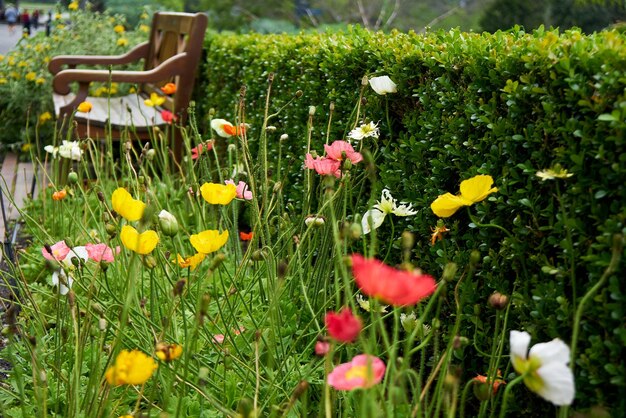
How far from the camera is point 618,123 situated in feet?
4.44

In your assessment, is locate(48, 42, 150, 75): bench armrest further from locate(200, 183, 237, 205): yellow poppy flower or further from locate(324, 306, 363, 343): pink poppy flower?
locate(324, 306, 363, 343): pink poppy flower

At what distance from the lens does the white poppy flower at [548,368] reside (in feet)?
3.76

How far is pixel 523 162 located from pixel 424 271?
0.54 m

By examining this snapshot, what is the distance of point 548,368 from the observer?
46.0 inches

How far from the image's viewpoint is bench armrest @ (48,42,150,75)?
522 cm

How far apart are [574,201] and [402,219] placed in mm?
804

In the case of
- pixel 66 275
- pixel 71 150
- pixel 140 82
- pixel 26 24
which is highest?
pixel 66 275

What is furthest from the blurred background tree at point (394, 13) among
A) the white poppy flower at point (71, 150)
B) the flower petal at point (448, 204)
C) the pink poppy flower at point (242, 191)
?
the flower petal at point (448, 204)

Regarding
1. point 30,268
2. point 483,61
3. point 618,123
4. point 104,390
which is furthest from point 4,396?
point 618,123

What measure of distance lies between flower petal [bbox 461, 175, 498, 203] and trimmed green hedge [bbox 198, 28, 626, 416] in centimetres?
10

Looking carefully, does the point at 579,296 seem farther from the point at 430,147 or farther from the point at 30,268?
the point at 30,268

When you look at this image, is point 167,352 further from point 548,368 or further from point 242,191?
point 242,191

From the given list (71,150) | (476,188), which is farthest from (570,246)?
(71,150)

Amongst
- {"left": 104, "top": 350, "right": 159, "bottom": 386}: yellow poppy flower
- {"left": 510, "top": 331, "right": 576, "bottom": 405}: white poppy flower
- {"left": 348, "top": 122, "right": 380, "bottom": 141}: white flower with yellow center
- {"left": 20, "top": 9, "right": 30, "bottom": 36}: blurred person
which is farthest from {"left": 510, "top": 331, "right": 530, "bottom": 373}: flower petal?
{"left": 20, "top": 9, "right": 30, "bottom": 36}: blurred person
